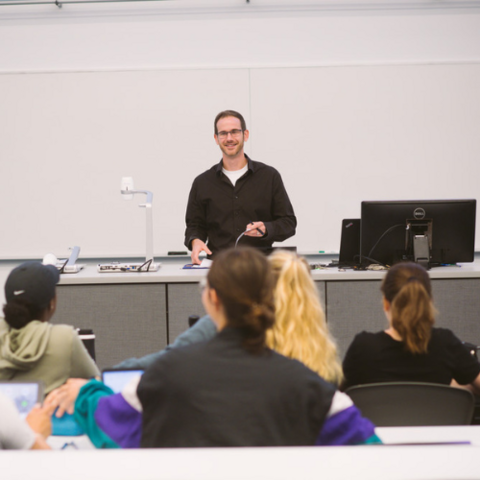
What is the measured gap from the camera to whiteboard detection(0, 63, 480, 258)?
4645mm

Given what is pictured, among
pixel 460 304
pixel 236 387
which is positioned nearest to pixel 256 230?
pixel 460 304

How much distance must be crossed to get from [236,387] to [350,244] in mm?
2512

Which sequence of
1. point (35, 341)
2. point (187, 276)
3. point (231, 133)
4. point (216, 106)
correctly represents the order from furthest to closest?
point (216, 106)
point (231, 133)
point (187, 276)
point (35, 341)

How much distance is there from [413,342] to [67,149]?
3.71m

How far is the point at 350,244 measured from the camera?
347 centimetres

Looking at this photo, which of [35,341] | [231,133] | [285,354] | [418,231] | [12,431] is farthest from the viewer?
[231,133]

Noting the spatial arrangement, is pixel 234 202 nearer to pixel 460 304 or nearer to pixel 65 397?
pixel 460 304

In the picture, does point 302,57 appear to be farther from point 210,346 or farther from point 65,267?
point 210,346

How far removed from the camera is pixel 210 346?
1105 mm

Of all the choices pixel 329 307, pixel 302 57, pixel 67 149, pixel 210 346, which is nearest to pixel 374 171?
pixel 302 57

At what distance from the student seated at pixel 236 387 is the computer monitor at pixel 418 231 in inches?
85.9

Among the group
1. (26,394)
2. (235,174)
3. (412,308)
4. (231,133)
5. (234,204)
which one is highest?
(231,133)

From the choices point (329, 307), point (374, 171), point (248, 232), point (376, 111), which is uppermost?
point (376, 111)

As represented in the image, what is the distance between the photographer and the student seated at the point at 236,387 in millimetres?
1063
